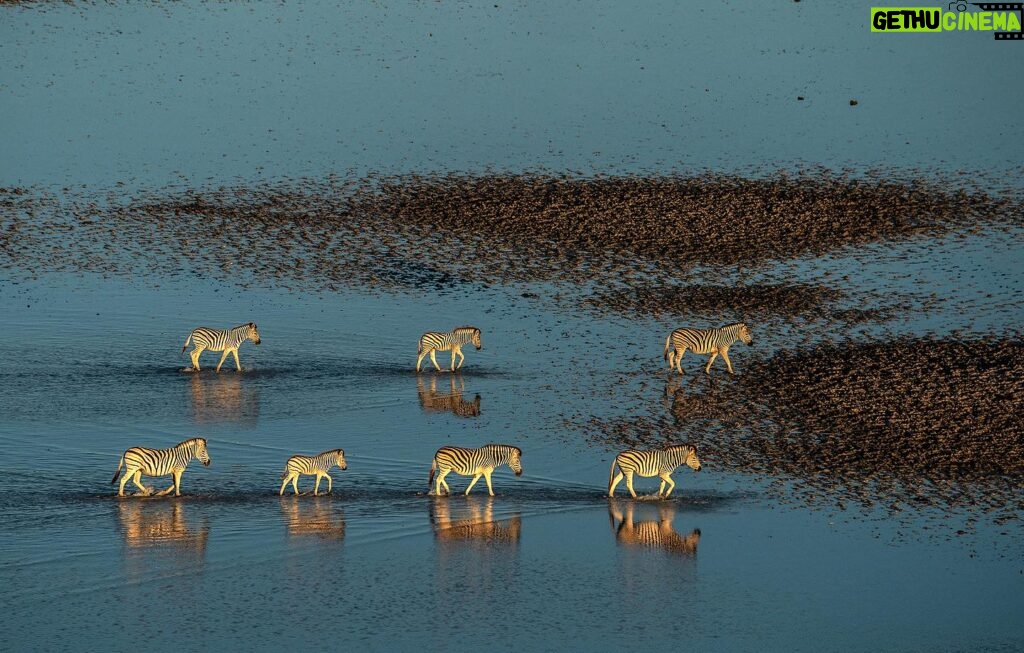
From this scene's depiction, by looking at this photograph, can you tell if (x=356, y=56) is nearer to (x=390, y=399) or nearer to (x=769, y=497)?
(x=390, y=399)

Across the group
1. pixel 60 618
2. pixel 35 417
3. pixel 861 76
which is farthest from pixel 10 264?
pixel 861 76

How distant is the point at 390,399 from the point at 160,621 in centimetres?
1114

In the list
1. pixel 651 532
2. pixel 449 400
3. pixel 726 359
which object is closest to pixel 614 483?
pixel 651 532

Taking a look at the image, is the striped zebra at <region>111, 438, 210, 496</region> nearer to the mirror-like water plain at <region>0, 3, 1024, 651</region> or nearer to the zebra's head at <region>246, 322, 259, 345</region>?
the mirror-like water plain at <region>0, 3, 1024, 651</region>

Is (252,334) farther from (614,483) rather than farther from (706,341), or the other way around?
(614,483)

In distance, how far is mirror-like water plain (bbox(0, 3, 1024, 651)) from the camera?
23.3 metres

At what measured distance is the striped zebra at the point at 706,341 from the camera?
113 feet

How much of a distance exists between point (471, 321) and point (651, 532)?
44.1 feet

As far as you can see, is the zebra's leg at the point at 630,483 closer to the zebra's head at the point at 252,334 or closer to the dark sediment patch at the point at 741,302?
the zebra's head at the point at 252,334

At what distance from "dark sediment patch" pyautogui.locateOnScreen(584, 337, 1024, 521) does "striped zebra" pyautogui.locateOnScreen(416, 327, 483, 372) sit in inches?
167

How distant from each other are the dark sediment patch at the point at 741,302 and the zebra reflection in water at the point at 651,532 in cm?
1211

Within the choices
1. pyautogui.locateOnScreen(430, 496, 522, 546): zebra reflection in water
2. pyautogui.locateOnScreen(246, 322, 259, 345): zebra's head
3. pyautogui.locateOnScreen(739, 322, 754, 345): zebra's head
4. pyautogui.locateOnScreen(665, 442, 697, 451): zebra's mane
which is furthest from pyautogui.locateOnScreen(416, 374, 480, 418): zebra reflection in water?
pyautogui.locateOnScreen(739, 322, 754, 345): zebra's head

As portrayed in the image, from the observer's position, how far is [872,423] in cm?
3044

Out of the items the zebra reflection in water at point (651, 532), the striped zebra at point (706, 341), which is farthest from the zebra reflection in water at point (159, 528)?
the striped zebra at point (706, 341)
